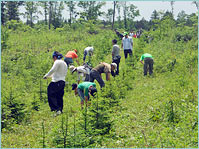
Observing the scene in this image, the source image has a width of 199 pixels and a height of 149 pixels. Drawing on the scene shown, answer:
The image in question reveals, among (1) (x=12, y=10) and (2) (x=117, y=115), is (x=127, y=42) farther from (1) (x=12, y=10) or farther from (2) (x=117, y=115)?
(1) (x=12, y=10)

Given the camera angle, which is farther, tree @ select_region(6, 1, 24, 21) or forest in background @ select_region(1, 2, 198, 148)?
tree @ select_region(6, 1, 24, 21)

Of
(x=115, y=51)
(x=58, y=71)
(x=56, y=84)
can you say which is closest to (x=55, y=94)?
(x=56, y=84)

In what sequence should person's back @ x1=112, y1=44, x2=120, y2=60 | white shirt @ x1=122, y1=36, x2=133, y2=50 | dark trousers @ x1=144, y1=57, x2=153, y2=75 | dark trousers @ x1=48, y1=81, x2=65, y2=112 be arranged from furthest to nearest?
white shirt @ x1=122, y1=36, x2=133, y2=50, dark trousers @ x1=144, y1=57, x2=153, y2=75, person's back @ x1=112, y1=44, x2=120, y2=60, dark trousers @ x1=48, y1=81, x2=65, y2=112

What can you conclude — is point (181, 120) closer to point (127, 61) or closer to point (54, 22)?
point (127, 61)

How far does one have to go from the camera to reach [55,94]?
866cm

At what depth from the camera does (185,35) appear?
78.9ft

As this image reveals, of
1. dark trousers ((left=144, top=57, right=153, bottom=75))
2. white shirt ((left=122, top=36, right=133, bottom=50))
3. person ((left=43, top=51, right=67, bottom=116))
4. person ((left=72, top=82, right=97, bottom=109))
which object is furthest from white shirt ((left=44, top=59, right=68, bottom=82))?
white shirt ((left=122, top=36, right=133, bottom=50))

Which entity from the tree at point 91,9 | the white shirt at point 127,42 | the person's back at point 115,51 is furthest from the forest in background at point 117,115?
the tree at point 91,9

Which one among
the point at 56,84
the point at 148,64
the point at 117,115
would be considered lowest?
the point at 117,115

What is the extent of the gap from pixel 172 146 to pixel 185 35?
65.8 ft

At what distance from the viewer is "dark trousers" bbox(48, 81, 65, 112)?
8.57 metres

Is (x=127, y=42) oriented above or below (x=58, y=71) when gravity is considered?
above

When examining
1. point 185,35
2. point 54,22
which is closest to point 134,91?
point 185,35

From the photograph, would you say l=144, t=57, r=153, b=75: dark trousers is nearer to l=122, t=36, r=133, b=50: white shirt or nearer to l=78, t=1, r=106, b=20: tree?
l=122, t=36, r=133, b=50: white shirt
